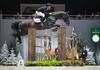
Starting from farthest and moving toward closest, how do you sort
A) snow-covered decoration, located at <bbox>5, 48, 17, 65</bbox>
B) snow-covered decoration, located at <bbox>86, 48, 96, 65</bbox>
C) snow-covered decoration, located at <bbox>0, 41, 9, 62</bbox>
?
snow-covered decoration, located at <bbox>86, 48, 96, 65</bbox> → snow-covered decoration, located at <bbox>0, 41, 9, 62</bbox> → snow-covered decoration, located at <bbox>5, 48, 17, 65</bbox>

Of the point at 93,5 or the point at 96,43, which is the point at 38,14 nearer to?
the point at 96,43

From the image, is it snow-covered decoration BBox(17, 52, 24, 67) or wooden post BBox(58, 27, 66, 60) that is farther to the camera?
wooden post BBox(58, 27, 66, 60)

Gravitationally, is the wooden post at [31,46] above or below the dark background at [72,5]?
below

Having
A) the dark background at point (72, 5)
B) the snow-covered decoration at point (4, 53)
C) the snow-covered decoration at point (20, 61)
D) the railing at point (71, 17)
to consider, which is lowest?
Result: the snow-covered decoration at point (20, 61)

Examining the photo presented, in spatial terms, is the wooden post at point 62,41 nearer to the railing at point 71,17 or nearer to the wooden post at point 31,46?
the wooden post at point 31,46

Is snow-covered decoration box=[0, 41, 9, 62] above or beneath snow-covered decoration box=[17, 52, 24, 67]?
above

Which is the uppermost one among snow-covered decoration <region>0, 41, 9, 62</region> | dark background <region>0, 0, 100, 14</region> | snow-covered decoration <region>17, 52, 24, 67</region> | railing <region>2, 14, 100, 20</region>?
dark background <region>0, 0, 100, 14</region>

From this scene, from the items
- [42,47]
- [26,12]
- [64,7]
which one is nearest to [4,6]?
[26,12]

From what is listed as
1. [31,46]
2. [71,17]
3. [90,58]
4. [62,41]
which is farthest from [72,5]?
[31,46]

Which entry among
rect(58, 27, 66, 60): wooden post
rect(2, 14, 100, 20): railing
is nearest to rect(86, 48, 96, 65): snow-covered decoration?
rect(58, 27, 66, 60): wooden post

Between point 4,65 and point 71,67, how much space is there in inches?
80.3

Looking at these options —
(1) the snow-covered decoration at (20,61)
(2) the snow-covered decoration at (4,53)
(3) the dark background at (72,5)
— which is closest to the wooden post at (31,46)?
(1) the snow-covered decoration at (20,61)

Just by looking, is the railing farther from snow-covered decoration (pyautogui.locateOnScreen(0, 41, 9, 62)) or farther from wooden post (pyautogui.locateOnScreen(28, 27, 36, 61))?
snow-covered decoration (pyautogui.locateOnScreen(0, 41, 9, 62))

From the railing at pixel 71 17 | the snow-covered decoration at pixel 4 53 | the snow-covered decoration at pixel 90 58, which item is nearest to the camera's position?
the snow-covered decoration at pixel 4 53
